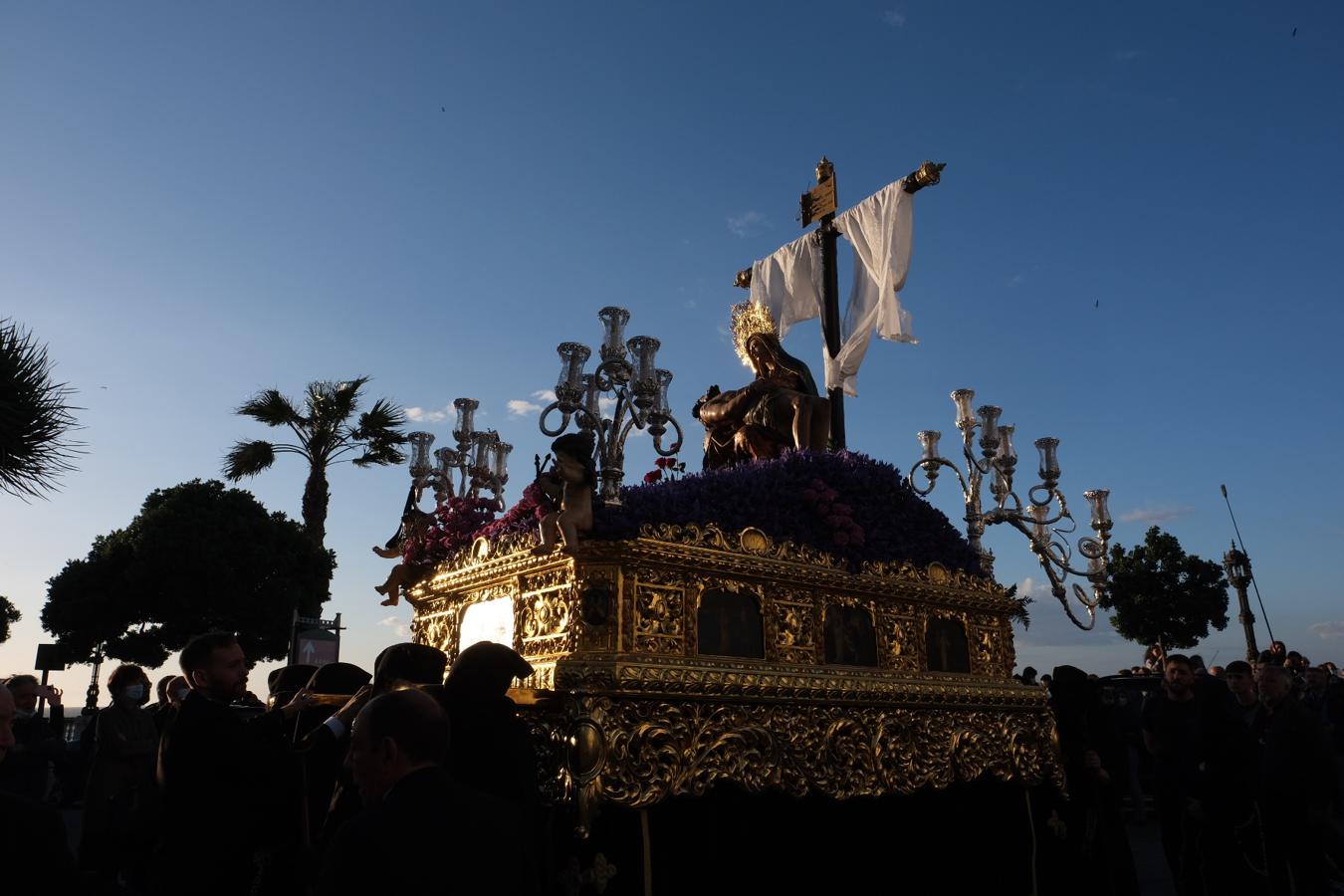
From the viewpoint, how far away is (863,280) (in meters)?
10.0

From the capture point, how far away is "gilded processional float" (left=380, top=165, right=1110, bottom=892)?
4891mm

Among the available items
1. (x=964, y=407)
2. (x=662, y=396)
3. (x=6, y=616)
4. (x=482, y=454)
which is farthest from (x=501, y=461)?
(x=6, y=616)

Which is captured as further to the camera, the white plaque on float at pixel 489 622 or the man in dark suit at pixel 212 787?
the white plaque on float at pixel 489 622

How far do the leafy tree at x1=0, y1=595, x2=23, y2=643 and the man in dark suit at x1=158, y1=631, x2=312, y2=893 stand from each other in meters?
56.2

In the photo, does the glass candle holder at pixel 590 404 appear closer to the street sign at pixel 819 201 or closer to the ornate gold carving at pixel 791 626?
the ornate gold carving at pixel 791 626

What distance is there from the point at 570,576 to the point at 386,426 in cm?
1871

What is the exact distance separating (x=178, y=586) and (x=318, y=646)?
13047 millimetres

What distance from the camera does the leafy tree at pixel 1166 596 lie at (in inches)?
1478

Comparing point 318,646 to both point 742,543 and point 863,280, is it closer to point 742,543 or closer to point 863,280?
point 863,280

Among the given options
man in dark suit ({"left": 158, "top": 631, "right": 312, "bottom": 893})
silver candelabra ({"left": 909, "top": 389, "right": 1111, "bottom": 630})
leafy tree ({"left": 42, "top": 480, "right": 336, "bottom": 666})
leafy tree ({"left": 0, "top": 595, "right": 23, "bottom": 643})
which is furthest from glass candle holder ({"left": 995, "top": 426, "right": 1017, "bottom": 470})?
leafy tree ({"left": 0, "top": 595, "right": 23, "bottom": 643})

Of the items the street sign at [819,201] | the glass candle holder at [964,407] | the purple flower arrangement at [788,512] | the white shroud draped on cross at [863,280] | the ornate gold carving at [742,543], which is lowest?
the ornate gold carving at [742,543]

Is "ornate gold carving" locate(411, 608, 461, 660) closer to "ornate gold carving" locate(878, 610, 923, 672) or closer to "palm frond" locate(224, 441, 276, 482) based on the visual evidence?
"ornate gold carving" locate(878, 610, 923, 672)

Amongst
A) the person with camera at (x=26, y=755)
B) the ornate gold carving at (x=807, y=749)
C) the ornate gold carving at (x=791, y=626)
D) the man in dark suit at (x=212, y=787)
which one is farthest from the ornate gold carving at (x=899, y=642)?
the person with camera at (x=26, y=755)

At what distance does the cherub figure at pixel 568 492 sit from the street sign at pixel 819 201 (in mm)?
6211
